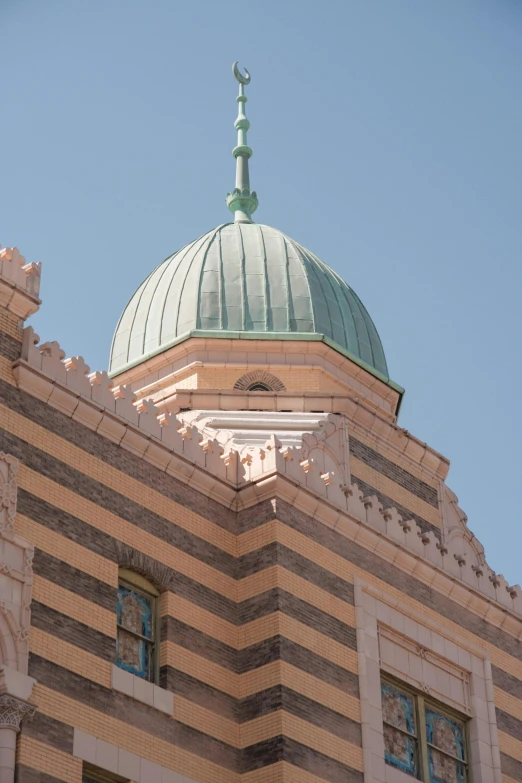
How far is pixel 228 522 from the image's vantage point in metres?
29.1

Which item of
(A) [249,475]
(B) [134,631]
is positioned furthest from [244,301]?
(B) [134,631]

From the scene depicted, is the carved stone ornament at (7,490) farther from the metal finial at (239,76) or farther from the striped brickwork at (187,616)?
the metal finial at (239,76)

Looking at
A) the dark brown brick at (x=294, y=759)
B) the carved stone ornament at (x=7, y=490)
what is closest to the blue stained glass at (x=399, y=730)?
the dark brown brick at (x=294, y=759)

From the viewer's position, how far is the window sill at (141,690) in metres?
25.4

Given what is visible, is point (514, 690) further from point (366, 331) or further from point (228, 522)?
point (366, 331)

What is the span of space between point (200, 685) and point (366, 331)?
1502 cm

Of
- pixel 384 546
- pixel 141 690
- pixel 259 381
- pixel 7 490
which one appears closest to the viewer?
pixel 7 490

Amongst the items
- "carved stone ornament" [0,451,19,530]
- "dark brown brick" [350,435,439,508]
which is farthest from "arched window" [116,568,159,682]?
"dark brown brick" [350,435,439,508]

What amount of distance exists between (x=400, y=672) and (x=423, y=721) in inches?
37.8

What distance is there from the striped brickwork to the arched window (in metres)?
0.20

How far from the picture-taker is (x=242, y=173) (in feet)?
145

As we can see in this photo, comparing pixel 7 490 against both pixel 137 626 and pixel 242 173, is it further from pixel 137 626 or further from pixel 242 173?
pixel 242 173

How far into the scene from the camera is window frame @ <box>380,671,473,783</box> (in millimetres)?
28766

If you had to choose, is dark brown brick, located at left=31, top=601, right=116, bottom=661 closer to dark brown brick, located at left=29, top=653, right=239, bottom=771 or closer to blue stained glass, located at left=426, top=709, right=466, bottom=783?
dark brown brick, located at left=29, top=653, right=239, bottom=771
